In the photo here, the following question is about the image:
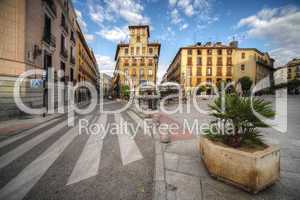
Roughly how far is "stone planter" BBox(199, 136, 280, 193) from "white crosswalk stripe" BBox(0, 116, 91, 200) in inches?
130

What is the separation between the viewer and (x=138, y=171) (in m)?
3.44

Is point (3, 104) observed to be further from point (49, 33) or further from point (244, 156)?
point (244, 156)

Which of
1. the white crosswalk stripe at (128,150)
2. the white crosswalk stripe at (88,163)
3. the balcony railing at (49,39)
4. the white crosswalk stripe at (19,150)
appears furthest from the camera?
the balcony railing at (49,39)

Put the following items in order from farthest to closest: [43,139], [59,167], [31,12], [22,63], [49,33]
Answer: [49,33], [31,12], [22,63], [43,139], [59,167]

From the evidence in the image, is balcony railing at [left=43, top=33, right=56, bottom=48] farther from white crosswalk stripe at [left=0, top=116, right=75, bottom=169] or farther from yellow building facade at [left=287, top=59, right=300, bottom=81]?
yellow building facade at [left=287, top=59, right=300, bottom=81]

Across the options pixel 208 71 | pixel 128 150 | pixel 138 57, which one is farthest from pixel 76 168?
pixel 208 71

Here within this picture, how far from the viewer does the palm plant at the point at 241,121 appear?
295 centimetres

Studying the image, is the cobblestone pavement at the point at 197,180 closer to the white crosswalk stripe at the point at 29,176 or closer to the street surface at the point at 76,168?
the street surface at the point at 76,168

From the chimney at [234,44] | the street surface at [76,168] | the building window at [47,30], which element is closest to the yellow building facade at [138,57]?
the chimney at [234,44]

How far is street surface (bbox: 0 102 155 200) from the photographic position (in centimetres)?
267

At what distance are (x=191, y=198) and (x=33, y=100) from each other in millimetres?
13471

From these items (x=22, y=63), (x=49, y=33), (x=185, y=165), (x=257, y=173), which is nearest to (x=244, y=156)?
(x=257, y=173)

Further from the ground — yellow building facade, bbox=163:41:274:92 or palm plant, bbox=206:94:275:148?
yellow building facade, bbox=163:41:274:92

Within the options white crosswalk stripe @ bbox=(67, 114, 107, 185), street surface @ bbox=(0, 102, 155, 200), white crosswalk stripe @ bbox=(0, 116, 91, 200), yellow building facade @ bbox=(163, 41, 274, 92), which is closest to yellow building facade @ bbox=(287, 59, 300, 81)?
yellow building facade @ bbox=(163, 41, 274, 92)
